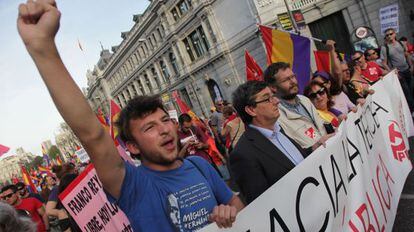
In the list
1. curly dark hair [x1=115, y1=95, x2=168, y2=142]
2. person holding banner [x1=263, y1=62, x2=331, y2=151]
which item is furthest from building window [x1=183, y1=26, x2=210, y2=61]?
curly dark hair [x1=115, y1=95, x2=168, y2=142]

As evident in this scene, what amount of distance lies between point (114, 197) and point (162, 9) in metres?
31.9

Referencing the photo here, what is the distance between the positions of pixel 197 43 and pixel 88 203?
88.4 feet

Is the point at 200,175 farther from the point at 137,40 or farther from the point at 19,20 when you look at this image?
the point at 137,40

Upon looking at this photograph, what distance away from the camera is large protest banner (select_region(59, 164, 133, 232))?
10.6 ft

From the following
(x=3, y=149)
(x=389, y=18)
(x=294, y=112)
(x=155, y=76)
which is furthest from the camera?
(x=155, y=76)

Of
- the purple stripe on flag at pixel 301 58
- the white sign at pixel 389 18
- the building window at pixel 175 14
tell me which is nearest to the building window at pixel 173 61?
the building window at pixel 175 14

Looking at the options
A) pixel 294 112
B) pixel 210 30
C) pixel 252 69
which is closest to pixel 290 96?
pixel 294 112

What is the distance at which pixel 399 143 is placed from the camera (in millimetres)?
3877

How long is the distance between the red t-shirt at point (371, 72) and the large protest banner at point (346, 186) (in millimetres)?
2465

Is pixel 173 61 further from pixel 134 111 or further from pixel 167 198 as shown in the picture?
pixel 167 198

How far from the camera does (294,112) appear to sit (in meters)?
3.18

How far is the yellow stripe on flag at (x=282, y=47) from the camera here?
222 inches

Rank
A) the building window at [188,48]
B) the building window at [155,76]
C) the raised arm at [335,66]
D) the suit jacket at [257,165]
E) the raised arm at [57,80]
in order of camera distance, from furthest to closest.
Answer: the building window at [155,76] → the building window at [188,48] → the raised arm at [335,66] → the suit jacket at [257,165] → the raised arm at [57,80]

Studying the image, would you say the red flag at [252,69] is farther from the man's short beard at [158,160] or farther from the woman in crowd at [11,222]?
the woman in crowd at [11,222]
